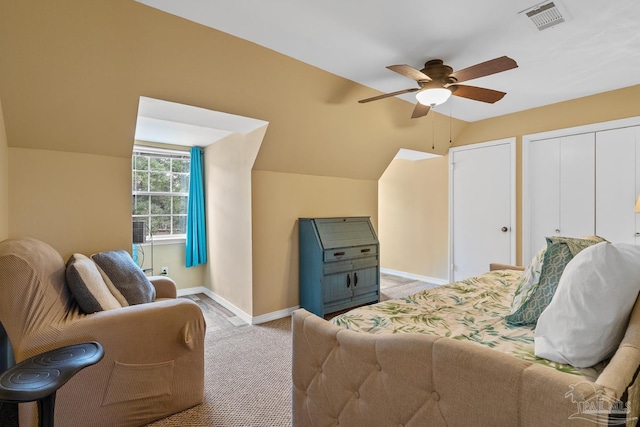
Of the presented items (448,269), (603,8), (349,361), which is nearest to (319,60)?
(603,8)

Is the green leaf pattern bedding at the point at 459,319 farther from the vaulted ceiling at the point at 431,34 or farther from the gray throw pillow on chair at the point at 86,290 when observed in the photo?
the vaulted ceiling at the point at 431,34

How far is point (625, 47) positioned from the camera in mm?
2426

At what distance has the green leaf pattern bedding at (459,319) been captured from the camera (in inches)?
49.6

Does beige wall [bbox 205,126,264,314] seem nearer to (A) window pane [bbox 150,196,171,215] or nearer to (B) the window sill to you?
(B) the window sill

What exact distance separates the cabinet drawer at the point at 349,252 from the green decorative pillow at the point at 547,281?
2068 mm

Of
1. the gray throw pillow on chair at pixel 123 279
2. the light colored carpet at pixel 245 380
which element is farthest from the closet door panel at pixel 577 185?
the gray throw pillow on chair at pixel 123 279

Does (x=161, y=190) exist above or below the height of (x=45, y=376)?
above

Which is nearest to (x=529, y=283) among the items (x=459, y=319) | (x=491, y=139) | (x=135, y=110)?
(x=459, y=319)

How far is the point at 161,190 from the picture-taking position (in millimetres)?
4336

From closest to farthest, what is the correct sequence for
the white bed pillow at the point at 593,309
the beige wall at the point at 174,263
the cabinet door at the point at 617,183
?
1. the white bed pillow at the point at 593,309
2. the cabinet door at the point at 617,183
3. the beige wall at the point at 174,263

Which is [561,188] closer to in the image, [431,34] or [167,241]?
[431,34]

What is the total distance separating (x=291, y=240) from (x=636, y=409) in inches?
119

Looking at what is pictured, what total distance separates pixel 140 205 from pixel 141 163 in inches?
22.3

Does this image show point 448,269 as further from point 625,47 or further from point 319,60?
point 319,60
